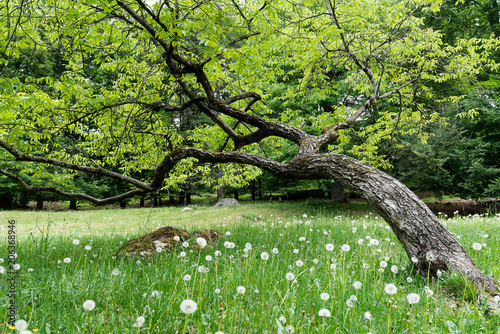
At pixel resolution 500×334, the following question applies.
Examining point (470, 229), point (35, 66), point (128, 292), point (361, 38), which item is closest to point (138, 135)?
point (128, 292)

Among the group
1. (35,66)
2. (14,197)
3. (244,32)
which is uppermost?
(35,66)

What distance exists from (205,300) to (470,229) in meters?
5.68

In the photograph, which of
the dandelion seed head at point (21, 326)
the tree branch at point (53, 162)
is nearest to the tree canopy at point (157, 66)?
the tree branch at point (53, 162)

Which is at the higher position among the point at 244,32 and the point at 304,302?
the point at 244,32

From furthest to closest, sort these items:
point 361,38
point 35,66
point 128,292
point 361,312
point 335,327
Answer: point 35,66 < point 361,38 < point 128,292 < point 361,312 < point 335,327

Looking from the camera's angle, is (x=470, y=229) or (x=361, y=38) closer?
(x=470, y=229)

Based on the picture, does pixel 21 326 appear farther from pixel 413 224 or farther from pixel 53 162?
pixel 53 162

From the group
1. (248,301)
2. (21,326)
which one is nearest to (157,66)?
(248,301)

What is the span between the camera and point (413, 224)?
2992 millimetres

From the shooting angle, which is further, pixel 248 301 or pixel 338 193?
pixel 338 193

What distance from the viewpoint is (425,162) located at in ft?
42.3

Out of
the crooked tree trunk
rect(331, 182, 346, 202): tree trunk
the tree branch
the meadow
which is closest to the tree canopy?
the tree branch

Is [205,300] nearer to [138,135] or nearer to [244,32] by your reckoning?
[244,32]

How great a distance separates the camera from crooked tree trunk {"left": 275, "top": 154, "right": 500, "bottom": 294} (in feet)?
8.88
